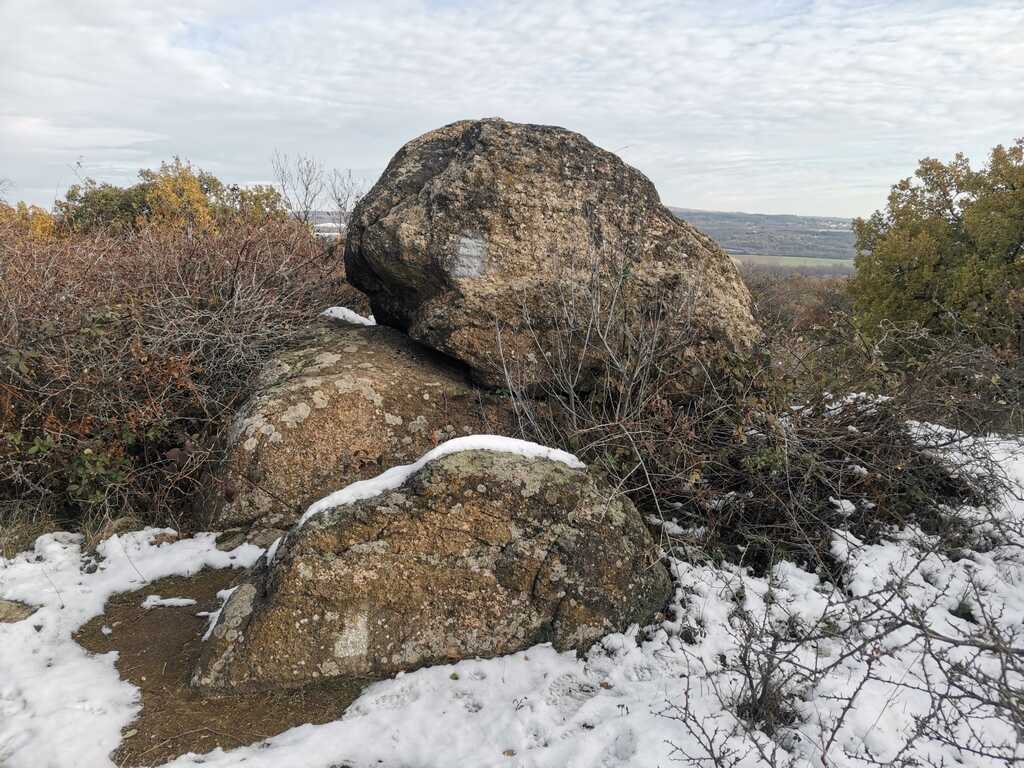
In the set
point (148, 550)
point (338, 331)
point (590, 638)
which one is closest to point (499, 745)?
point (590, 638)

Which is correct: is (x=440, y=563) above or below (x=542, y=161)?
below

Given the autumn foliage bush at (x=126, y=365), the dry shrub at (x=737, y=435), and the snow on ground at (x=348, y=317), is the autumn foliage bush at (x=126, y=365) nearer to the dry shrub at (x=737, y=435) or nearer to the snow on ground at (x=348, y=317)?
the snow on ground at (x=348, y=317)

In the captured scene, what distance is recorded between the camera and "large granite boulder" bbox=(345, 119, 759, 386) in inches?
170

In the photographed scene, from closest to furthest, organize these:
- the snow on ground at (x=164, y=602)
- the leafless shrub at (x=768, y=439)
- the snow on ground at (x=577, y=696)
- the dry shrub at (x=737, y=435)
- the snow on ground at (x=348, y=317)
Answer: the snow on ground at (x=577, y=696), the snow on ground at (x=164, y=602), the leafless shrub at (x=768, y=439), the dry shrub at (x=737, y=435), the snow on ground at (x=348, y=317)

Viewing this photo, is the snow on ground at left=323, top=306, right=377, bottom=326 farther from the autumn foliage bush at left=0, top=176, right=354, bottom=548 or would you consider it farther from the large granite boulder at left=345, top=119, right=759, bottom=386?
the large granite boulder at left=345, top=119, right=759, bottom=386

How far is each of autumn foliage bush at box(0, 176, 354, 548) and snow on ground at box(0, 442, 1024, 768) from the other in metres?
0.86

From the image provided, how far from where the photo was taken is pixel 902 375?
4332 millimetres

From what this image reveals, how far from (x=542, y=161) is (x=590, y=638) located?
10.8 feet

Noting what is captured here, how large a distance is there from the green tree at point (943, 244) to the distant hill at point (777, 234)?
24586 mm

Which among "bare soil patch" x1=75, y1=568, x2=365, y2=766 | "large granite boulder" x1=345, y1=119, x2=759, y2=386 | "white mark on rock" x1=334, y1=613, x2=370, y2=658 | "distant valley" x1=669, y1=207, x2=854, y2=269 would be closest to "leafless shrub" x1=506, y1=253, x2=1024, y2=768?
"large granite boulder" x1=345, y1=119, x2=759, y2=386

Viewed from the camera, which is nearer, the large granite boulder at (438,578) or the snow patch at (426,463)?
the large granite boulder at (438,578)

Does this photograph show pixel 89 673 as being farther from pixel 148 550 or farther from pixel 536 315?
pixel 536 315

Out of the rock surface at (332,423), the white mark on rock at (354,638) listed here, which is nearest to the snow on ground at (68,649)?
the rock surface at (332,423)

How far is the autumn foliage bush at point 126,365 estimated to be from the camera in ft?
13.6
